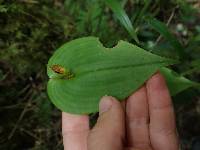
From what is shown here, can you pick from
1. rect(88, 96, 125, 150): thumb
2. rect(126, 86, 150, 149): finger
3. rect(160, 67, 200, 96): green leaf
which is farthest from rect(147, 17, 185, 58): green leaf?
rect(88, 96, 125, 150): thumb

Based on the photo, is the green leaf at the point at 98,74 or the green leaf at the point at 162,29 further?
the green leaf at the point at 162,29

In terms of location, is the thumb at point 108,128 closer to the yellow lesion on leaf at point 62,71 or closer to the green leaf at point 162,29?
the yellow lesion on leaf at point 62,71

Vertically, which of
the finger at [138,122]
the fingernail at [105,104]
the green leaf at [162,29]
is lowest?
the finger at [138,122]

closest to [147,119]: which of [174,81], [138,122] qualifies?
[138,122]

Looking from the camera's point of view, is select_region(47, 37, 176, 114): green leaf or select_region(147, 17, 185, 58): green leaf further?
select_region(147, 17, 185, 58): green leaf

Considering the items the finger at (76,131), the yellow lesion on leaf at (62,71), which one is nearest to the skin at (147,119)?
the finger at (76,131)

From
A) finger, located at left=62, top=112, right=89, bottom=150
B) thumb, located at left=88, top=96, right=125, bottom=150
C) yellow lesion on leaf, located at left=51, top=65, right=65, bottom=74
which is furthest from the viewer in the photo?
finger, located at left=62, top=112, right=89, bottom=150

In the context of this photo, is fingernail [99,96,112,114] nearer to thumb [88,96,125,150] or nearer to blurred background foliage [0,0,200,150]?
thumb [88,96,125,150]
